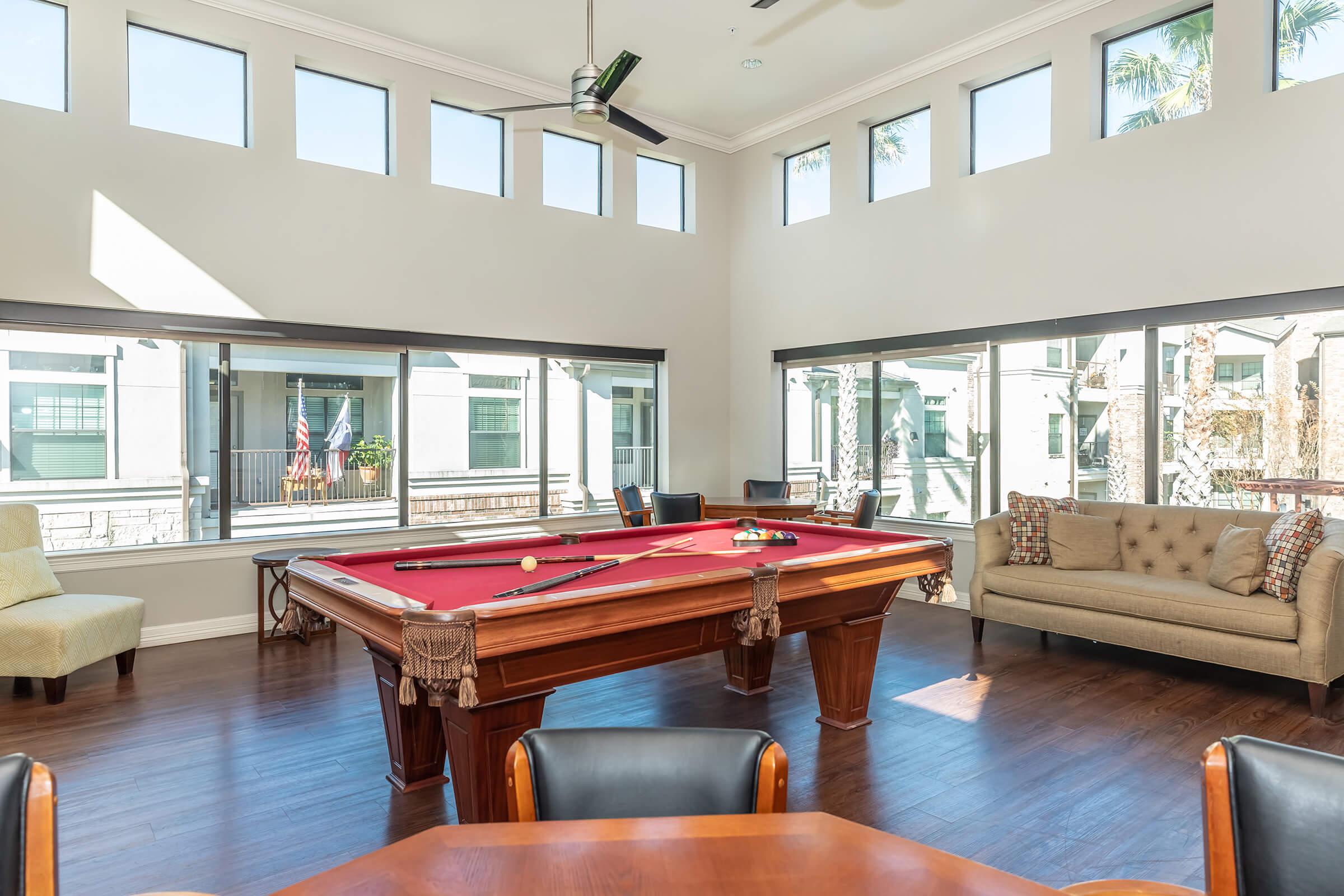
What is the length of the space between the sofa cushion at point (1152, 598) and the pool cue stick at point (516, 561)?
7.44 ft

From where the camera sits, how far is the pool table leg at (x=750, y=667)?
161 inches

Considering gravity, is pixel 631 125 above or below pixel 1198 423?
above

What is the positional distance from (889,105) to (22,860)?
23.1 ft

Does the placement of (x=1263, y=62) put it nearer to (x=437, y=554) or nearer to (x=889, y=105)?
(x=889, y=105)

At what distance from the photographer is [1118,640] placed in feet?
14.7

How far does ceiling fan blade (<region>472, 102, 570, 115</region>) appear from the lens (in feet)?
14.8

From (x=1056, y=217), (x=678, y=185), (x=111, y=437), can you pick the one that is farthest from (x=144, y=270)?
(x=1056, y=217)

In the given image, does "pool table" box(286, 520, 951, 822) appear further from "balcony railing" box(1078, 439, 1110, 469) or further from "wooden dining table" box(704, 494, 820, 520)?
"balcony railing" box(1078, 439, 1110, 469)

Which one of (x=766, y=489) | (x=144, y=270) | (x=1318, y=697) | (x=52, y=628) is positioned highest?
(x=144, y=270)

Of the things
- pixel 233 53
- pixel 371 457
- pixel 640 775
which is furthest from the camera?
pixel 371 457

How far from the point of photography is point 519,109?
4492 mm

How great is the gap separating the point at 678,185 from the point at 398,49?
113 inches

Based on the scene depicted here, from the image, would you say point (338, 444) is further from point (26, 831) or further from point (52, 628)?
point (26, 831)

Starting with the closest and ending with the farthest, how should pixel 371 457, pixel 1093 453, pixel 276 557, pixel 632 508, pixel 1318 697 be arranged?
pixel 1318 697 < pixel 276 557 < pixel 1093 453 < pixel 371 457 < pixel 632 508
